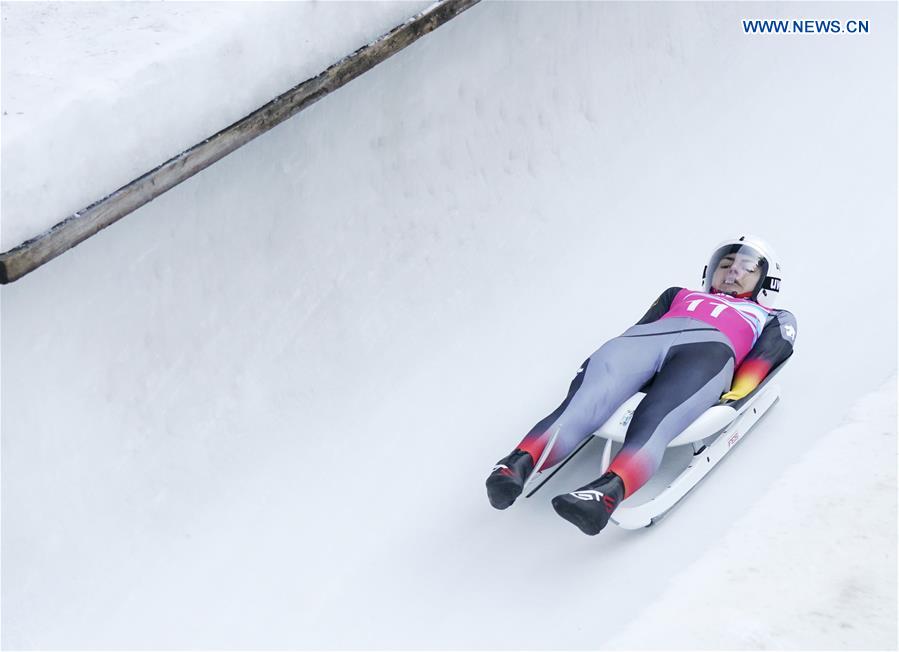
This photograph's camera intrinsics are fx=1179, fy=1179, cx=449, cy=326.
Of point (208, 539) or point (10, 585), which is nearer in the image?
point (10, 585)

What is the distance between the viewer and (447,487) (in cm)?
405

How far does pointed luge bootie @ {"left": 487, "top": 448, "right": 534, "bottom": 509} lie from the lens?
137 inches

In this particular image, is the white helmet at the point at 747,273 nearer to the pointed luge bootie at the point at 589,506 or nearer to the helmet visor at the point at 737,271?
the helmet visor at the point at 737,271

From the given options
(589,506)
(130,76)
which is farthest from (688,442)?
(130,76)

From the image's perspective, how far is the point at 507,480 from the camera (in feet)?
11.5

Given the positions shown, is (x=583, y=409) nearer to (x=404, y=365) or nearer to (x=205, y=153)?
(x=404, y=365)

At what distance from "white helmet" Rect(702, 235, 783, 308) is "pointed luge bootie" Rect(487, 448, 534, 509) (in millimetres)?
1260

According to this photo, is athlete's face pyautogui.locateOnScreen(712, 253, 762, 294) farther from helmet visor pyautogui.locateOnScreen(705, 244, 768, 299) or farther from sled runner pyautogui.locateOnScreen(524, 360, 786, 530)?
sled runner pyautogui.locateOnScreen(524, 360, 786, 530)

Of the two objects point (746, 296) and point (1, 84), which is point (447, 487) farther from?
point (1, 84)

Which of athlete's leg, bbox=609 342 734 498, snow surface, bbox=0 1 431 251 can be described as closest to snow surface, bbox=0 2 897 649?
snow surface, bbox=0 1 431 251

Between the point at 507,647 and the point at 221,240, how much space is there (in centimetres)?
174

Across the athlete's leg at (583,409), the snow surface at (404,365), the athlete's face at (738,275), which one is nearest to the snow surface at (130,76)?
the snow surface at (404,365)

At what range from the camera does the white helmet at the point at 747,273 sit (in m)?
4.43

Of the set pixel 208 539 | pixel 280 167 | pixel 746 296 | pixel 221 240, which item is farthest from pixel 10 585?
pixel 746 296
